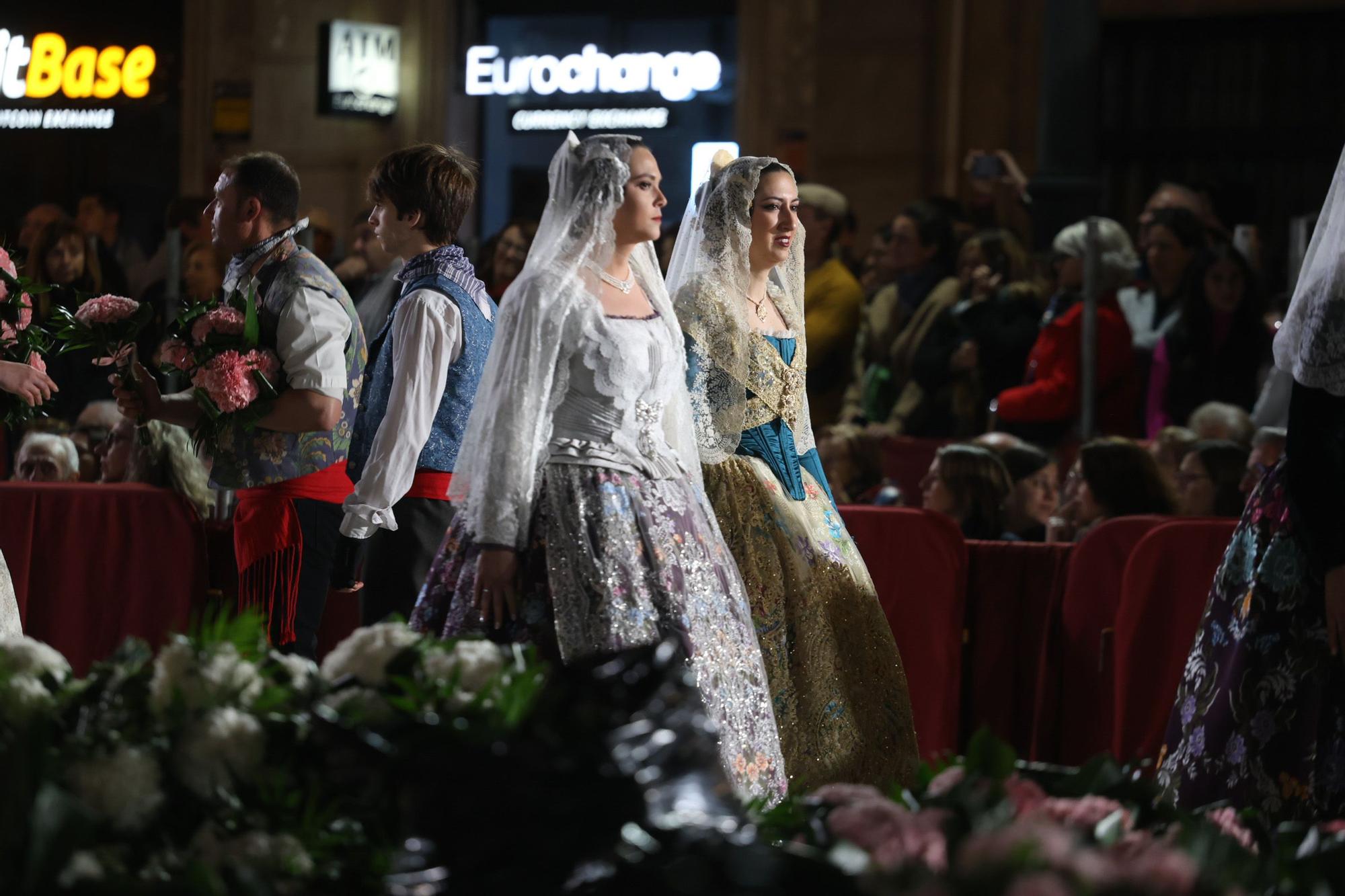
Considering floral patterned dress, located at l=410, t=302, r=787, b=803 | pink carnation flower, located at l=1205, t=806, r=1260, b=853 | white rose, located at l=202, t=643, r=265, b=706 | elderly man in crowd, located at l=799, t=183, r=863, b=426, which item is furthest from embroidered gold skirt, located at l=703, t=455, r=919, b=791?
elderly man in crowd, located at l=799, t=183, r=863, b=426

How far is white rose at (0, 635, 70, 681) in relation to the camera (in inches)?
70.0

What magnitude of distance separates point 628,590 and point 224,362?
1.12 m

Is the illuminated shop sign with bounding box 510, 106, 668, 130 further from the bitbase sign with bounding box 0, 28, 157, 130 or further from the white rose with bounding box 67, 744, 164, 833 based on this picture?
the white rose with bounding box 67, 744, 164, 833

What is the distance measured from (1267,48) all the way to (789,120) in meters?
2.84

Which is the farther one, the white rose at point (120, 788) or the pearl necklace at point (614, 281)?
the pearl necklace at point (614, 281)

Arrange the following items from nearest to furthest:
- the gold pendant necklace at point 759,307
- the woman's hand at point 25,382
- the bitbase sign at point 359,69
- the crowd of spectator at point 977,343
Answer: the woman's hand at point 25,382 < the gold pendant necklace at point 759,307 < the crowd of spectator at point 977,343 < the bitbase sign at point 359,69

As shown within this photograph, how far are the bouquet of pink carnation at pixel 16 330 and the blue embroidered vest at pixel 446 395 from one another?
27.8 inches

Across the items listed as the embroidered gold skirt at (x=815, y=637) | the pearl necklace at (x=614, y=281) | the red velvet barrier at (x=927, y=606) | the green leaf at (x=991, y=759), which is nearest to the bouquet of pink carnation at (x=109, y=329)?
the pearl necklace at (x=614, y=281)

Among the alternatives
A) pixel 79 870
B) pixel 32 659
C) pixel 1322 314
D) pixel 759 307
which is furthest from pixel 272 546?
pixel 79 870

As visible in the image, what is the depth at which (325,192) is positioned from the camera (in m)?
13.0

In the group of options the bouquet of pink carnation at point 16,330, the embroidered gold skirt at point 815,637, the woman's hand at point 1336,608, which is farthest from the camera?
the embroidered gold skirt at point 815,637

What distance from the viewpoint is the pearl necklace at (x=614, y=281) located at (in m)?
3.86

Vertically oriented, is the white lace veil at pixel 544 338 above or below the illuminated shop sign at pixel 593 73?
below

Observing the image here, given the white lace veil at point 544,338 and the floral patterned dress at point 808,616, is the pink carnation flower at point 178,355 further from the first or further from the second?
the floral patterned dress at point 808,616
